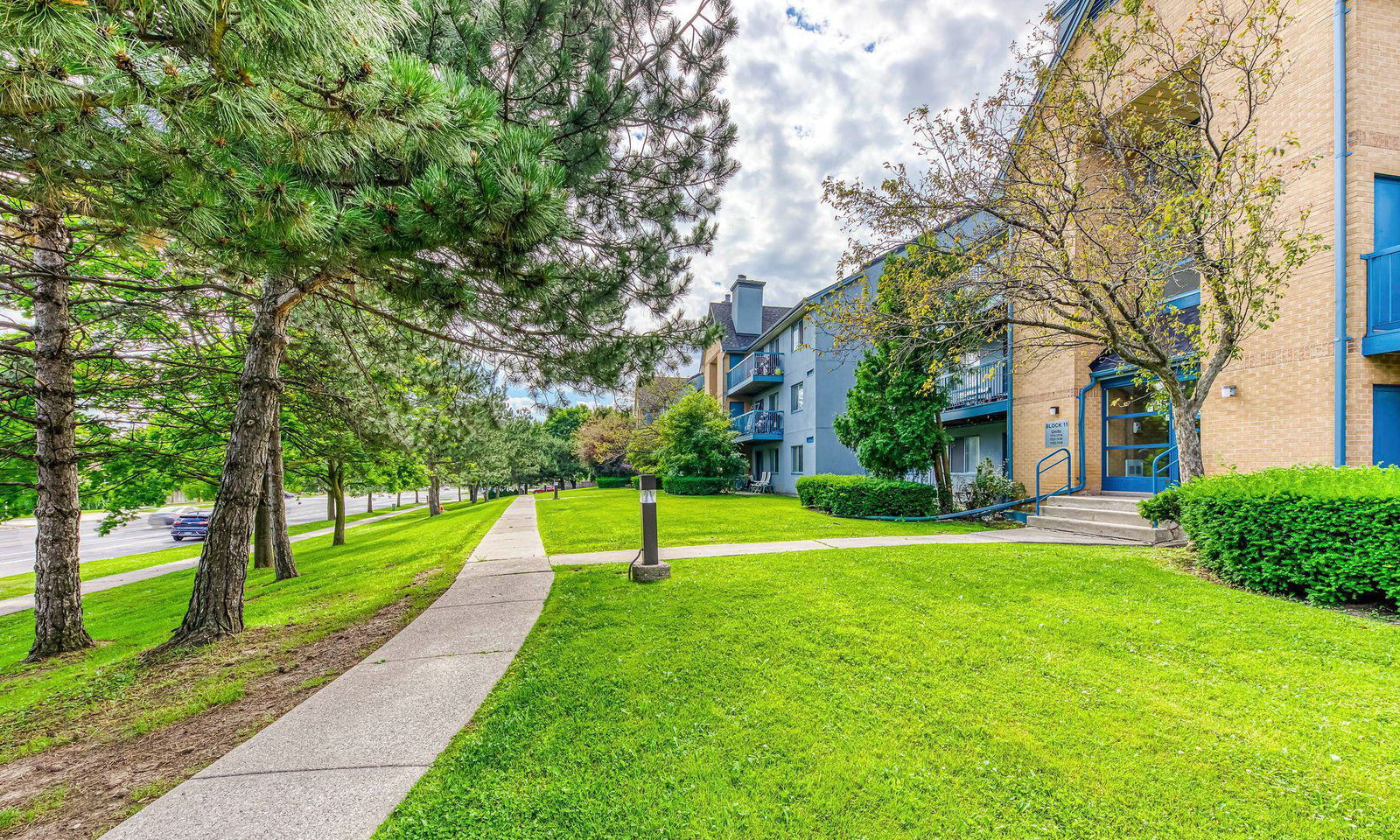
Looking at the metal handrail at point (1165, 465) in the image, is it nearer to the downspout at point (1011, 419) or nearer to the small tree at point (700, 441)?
the downspout at point (1011, 419)

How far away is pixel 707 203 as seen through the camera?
631 centimetres

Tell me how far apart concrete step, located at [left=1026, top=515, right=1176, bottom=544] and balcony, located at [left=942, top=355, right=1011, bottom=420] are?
3.66 meters

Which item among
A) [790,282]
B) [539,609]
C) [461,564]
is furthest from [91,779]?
[790,282]

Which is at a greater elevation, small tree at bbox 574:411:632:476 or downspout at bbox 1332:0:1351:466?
downspout at bbox 1332:0:1351:466

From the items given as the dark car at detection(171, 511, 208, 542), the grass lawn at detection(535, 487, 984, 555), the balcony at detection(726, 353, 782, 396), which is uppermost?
the balcony at detection(726, 353, 782, 396)

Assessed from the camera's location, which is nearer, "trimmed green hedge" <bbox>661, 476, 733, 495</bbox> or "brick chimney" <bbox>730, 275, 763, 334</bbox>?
"trimmed green hedge" <bbox>661, 476, 733, 495</bbox>

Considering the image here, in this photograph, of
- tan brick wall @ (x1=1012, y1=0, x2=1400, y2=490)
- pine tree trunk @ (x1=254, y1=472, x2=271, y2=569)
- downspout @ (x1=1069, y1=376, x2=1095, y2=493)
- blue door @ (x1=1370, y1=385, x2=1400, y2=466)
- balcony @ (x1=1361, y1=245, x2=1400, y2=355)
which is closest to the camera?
balcony @ (x1=1361, y1=245, x2=1400, y2=355)

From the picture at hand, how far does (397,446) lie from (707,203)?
221 inches

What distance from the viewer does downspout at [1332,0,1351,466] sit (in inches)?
279

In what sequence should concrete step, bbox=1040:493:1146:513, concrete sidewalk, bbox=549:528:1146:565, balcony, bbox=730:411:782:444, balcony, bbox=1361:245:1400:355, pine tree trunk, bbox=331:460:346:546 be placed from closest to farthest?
balcony, bbox=1361:245:1400:355 < concrete sidewalk, bbox=549:528:1146:565 < concrete step, bbox=1040:493:1146:513 < pine tree trunk, bbox=331:460:346:546 < balcony, bbox=730:411:782:444

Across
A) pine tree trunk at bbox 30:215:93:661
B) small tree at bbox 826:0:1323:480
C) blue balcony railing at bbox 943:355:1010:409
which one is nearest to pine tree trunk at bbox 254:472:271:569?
pine tree trunk at bbox 30:215:93:661

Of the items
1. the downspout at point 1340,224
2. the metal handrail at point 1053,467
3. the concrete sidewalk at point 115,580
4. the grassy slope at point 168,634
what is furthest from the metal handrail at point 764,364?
the concrete sidewalk at point 115,580

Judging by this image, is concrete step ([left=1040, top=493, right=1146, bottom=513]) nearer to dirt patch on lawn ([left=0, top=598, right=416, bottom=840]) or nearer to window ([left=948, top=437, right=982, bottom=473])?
window ([left=948, top=437, right=982, bottom=473])

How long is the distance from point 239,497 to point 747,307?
2680 centimetres
